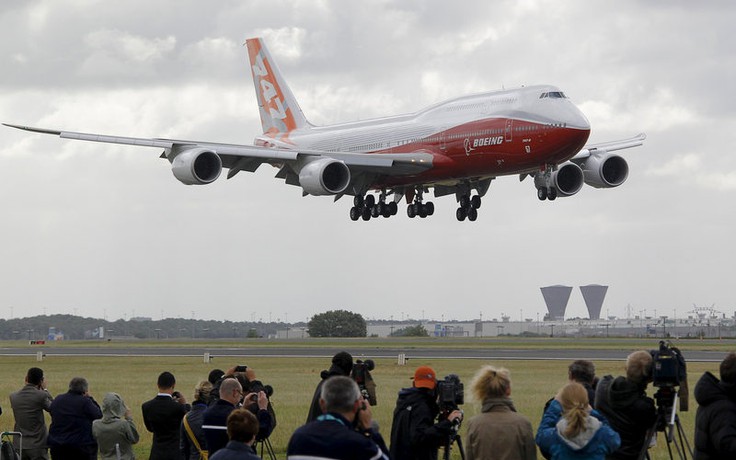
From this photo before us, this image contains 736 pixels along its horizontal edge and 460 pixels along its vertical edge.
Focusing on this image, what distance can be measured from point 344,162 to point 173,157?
836 cm

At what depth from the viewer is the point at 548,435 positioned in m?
13.2

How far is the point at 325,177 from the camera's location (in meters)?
59.3

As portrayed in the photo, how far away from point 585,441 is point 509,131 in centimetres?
4253

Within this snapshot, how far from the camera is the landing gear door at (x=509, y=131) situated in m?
54.6

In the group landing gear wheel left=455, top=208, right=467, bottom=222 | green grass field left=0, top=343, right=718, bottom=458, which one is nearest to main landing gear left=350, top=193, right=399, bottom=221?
landing gear wheel left=455, top=208, right=467, bottom=222

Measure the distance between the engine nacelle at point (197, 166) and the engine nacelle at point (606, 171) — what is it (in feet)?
61.7

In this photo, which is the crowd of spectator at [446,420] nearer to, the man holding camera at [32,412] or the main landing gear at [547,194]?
the man holding camera at [32,412]

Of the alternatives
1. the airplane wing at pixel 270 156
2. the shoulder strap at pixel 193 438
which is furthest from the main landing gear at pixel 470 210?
the shoulder strap at pixel 193 438

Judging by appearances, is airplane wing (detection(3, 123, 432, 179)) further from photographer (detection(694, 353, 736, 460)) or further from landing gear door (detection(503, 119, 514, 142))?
photographer (detection(694, 353, 736, 460))

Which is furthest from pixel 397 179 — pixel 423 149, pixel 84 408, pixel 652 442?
pixel 652 442

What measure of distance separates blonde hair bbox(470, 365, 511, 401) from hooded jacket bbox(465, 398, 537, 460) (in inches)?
2.7

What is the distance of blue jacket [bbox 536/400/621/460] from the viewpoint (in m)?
12.9

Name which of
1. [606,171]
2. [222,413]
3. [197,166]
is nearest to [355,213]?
[197,166]

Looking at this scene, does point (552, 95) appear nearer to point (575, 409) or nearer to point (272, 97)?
point (272, 97)
